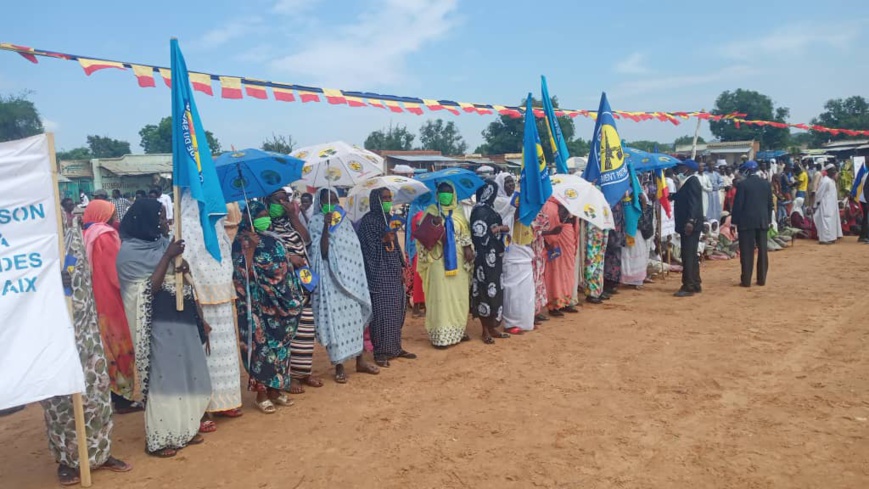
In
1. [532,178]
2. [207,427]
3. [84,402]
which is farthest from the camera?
[532,178]

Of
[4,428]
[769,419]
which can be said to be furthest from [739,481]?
[4,428]

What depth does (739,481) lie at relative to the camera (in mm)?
3514

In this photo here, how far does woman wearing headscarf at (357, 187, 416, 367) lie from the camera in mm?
6172

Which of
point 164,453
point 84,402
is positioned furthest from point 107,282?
point 164,453

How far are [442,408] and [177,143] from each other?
9.47 ft

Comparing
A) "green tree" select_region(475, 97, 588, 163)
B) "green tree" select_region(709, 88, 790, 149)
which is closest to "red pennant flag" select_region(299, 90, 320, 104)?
"green tree" select_region(475, 97, 588, 163)

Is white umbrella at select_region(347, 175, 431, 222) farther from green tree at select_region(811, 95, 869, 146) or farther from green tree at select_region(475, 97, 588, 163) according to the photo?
green tree at select_region(811, 95, 869, 146)

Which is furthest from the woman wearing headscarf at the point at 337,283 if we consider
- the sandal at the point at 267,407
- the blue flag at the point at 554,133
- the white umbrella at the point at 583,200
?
the blue flag at the point at 554,133

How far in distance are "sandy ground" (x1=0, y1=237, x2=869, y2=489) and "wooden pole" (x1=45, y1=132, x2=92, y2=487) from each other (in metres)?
0.14

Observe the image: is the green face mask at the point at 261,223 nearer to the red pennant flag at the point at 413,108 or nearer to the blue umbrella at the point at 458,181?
the blue umbrella at the point at 458,181

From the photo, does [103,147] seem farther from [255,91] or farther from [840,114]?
[840,114]

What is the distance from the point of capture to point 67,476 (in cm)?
388

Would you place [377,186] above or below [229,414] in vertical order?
above

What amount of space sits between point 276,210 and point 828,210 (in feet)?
44.0
